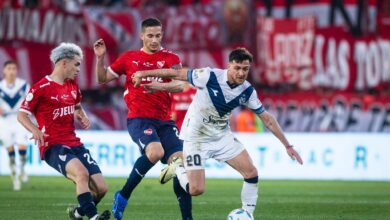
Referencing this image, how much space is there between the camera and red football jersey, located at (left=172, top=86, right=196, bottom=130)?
18641 millimetres

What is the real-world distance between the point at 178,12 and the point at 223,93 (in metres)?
17.9

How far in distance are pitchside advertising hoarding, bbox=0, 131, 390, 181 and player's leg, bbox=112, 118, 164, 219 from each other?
33.3 ft

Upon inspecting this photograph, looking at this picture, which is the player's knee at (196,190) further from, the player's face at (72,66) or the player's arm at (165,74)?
the player's face at (72,66)

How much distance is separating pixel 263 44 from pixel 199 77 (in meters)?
18.0

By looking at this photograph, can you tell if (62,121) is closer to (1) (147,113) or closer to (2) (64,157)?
(2) (64,157)

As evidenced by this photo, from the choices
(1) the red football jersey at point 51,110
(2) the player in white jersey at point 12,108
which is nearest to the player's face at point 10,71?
(2) the player in white jersey at point 12,108

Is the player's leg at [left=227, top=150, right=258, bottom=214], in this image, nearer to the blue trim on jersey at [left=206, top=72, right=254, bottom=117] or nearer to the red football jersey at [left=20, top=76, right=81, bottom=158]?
the blue trim on jersey at [left=206, top=72, right=254, bottom=117]

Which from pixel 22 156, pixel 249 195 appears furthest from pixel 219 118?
pixel 22 156

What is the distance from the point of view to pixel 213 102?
10.6 meters

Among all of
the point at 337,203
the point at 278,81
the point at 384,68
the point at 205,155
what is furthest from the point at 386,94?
the point at 205,155

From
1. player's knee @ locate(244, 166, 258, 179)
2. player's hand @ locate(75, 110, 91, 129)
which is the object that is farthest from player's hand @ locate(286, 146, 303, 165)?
player's hand @ locate(75, 110, 91, 129)

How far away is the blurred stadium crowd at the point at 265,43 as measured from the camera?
27469mm

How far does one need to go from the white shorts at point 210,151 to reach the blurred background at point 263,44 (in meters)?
15.9

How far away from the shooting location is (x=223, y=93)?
10.6 metres
